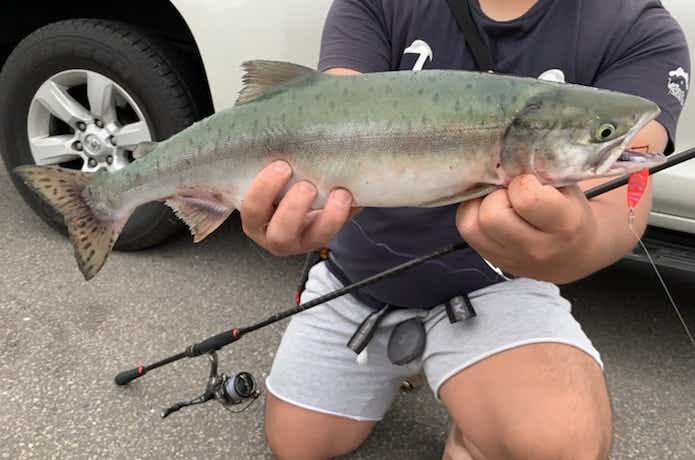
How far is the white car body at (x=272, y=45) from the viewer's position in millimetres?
2412

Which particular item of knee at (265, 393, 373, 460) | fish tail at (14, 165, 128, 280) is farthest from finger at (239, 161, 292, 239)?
knee at (265, 393, 373, 460)

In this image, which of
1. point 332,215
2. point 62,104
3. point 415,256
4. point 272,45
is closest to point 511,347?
point 415,256

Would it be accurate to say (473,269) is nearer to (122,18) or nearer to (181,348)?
(181,348)

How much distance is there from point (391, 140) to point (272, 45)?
1.34 metres

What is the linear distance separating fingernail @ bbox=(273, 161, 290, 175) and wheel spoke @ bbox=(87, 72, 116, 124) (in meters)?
1.78

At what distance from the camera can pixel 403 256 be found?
6.72ft

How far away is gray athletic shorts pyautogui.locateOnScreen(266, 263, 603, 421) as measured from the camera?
6.31 ft

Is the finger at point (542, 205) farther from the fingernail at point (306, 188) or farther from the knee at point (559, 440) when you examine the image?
the knee at point (559, 440)

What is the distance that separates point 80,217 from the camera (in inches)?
73.4

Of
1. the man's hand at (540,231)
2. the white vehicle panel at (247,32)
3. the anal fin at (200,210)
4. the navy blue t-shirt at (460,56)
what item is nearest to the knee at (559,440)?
the man's hand at (540,231)

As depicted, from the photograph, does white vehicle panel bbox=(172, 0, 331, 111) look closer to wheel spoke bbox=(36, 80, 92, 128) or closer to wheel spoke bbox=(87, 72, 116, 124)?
wheel spoke bbox=(87, 72, 116, 124)

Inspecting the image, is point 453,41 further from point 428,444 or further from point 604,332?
point 604,332

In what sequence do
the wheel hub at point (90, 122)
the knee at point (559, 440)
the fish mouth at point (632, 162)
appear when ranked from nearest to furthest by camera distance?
the fish mouth at point (632, 162) < the knee at point (559, 440) < the wheel hub at point (90, 122)

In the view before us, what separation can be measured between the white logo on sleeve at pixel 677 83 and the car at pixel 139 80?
58 centimetres
